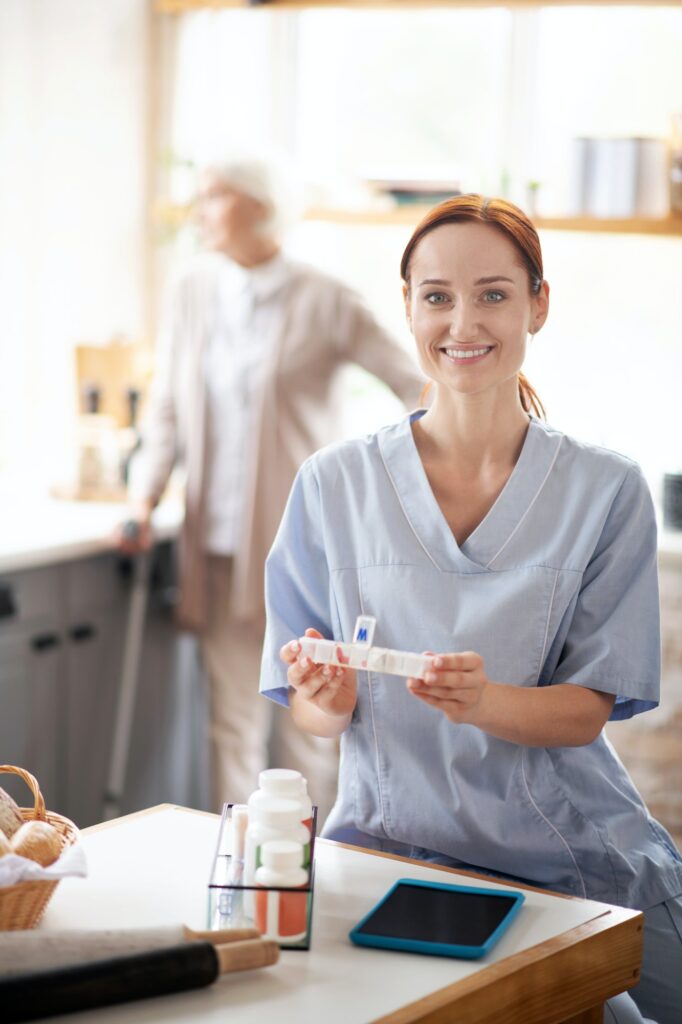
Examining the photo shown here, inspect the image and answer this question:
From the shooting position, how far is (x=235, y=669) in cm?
316

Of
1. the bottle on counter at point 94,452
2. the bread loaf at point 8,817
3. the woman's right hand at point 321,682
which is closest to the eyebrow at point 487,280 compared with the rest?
the woman's right hand at point 321,682

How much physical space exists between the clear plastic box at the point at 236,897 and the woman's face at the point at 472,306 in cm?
59

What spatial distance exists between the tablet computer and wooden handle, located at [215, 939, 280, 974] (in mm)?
92

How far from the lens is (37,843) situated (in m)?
1.17

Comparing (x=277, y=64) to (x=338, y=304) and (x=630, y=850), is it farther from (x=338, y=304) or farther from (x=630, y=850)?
(x=630, y=850)

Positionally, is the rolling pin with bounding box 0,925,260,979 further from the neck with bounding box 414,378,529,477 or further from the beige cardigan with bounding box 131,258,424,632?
the beige cardigan with bounding box 131,258,424,632

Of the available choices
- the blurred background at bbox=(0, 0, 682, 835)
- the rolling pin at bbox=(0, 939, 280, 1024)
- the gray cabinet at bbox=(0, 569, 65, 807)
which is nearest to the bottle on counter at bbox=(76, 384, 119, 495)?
the blurred background at bbox=(0, 0, 682, 835)

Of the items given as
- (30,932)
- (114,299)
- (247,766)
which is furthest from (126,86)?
(30,932)

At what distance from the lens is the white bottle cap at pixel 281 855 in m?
1.14

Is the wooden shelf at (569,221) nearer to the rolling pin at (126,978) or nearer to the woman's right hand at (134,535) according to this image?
the woman's right hand at (134,535)

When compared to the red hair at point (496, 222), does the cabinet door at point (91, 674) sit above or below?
below

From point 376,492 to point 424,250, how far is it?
293mm

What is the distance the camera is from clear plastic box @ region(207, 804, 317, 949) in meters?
1.15

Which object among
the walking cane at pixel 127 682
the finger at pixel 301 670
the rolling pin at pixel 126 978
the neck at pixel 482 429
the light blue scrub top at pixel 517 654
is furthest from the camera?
the walking cane at pixel 127 682
